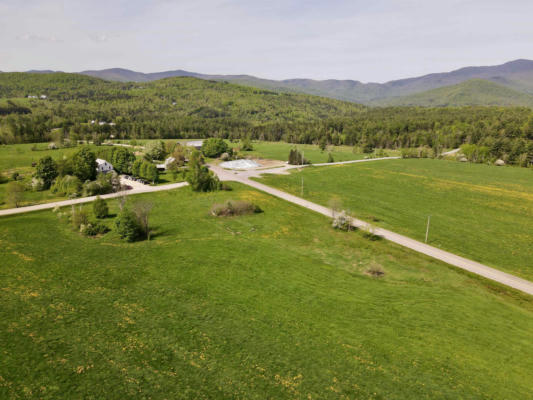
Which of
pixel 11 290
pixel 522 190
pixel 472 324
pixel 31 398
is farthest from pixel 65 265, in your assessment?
pixel 522 190

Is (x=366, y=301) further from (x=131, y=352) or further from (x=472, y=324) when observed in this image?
(x=131, y=352)

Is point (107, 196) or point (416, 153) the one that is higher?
point (416, 153)

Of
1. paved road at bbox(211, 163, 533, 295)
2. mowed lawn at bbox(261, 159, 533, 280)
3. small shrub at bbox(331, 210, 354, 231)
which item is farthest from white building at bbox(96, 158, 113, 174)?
small shrub at bbox(331, 210, 354, 231)

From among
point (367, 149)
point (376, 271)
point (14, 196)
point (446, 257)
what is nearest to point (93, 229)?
point (14, 196)

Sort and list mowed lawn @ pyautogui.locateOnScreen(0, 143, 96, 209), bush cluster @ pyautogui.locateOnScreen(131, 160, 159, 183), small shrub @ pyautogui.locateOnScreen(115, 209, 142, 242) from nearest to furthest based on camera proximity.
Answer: small shrub @ pyautogui.locateOnScreen(115, 209, 142, 242) < mowed lawn @ pyautogui.locateOnScreen(0, 143, 96, 209) < bush cluster @ pyautogui.locateOnScreen(131, 160, 159, 183)

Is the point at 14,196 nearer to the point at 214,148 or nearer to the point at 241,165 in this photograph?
the point at 241,165

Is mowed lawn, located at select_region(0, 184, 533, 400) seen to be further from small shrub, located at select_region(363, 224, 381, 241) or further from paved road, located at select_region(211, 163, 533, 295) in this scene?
small shrub, located at select_region(363, 224, 381, 241)

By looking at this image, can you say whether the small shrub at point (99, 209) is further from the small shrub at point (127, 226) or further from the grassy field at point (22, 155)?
the grassy field at point (22, 155)
